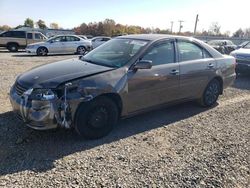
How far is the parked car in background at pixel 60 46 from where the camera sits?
58.7 ft

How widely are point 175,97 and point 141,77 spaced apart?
3.56 ft

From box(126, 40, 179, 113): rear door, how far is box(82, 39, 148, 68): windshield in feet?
0.81

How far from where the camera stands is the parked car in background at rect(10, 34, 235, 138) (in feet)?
12.4

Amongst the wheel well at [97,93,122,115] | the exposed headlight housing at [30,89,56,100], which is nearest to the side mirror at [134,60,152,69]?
the wheel well at [97,93,122,115]

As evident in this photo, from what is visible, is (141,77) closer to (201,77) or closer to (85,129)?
(85,129)

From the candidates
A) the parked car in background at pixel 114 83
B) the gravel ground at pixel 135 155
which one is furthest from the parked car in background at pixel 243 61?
the gravel ground at pixel 135 155

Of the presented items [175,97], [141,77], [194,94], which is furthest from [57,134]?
[194,94]

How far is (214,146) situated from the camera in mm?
4219

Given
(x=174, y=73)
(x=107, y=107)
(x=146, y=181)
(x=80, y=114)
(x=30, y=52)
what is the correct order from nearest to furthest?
(x=146, y=181) → (x=80, y=114) → (x=107, y=107) → (x=174, y=73) → (x=30, y=52)

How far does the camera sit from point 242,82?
30.6 feet

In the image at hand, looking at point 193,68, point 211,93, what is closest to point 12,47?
point 211,93

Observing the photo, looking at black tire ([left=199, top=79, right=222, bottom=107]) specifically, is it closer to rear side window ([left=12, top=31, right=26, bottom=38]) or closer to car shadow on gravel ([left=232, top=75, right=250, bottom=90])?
car shadow on gravel ([left=232, top=75, right=250, bottom=90])

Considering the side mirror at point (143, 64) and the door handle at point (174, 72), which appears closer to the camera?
the side mirror at point (143, 64)

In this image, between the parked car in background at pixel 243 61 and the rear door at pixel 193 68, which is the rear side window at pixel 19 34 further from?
the rear door at pixel 193 68
